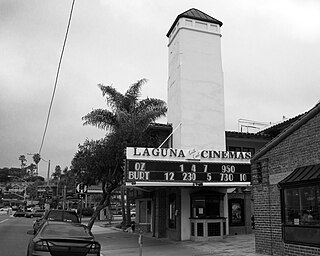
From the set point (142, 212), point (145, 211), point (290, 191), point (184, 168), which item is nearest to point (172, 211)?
point (184, 168)

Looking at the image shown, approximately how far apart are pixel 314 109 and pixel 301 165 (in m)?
1.78

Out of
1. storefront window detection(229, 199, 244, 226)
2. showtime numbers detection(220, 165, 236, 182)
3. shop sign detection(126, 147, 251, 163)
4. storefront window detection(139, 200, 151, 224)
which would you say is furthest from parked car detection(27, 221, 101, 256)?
storefront window detection(139, 200, 151, 224)

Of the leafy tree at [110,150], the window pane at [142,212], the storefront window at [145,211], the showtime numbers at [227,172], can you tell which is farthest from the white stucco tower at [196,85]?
the window pane at [142,212]

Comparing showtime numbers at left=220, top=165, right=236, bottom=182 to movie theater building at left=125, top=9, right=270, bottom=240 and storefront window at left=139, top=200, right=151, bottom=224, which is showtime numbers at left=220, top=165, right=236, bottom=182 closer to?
movie theater building at left=125, top=9, right=270, bottom=240

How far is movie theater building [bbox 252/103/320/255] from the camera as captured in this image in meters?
11.8

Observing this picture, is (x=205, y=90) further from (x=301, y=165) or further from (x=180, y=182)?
(x=301, y=165)

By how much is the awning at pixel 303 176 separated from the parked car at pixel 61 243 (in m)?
6.07

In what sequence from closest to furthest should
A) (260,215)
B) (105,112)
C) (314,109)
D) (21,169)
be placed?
(314,109) → (260,215) → (105,112) → (21,169)

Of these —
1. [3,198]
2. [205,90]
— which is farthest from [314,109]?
[3,198]

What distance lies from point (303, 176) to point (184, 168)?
6752mm

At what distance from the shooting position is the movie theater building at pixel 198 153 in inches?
726

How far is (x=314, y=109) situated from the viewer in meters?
12.2

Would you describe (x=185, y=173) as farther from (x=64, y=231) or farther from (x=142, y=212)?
(x=142, y=212)

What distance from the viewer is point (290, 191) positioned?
12.8 metres
